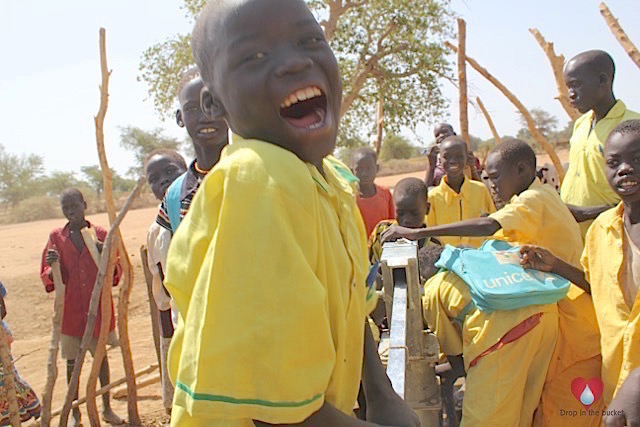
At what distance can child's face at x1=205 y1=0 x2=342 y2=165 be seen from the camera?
3.53 ft

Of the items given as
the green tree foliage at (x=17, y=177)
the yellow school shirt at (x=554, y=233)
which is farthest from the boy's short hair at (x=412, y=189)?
the green tree foliage at (x=17, y=177)

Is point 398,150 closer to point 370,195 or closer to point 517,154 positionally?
point 370,195

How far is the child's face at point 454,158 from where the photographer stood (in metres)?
4.68

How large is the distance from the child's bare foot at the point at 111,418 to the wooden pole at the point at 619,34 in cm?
536

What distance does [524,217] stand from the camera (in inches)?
118

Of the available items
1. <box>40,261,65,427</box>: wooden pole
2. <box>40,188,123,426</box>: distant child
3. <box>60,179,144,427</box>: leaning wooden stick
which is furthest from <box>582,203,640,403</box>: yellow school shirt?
<box>40,188,123,426</box>: distant child

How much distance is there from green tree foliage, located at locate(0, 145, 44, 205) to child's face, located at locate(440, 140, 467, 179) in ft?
118

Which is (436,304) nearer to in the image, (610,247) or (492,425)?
(492,425)

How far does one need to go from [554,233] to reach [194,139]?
187 centimetres

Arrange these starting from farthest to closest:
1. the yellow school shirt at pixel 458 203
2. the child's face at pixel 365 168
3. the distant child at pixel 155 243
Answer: the child's face at pixel 365 168 → the yellow school shirt at pixel 458 203 → the distant child at pixel 155 243

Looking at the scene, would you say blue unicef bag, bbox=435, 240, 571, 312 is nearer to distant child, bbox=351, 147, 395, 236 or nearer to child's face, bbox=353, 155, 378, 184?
distant child, bbox=351, 147, 395, 236

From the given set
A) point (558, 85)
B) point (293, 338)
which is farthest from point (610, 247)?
point (558, 85)

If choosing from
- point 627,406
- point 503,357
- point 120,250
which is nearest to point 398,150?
point 120,250

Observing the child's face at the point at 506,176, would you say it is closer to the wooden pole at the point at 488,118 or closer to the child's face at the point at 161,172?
the child's face at the point at 161,172
